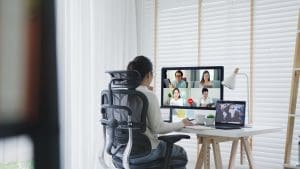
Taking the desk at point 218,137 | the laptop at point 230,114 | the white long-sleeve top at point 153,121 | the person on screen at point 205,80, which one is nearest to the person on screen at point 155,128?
the white long-sleeve top at point 153,121

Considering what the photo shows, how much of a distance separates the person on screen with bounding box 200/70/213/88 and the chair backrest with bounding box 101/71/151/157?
66 centimetres

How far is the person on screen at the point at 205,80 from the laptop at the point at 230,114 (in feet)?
0.52

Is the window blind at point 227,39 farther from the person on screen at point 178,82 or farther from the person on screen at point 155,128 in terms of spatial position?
the person on screen at point 155,128

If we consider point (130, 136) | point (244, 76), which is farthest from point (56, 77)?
point (244, 76)

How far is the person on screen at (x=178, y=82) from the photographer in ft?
9.06

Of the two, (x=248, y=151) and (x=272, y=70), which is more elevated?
(x=272, y=70)

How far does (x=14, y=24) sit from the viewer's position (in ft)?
2.99

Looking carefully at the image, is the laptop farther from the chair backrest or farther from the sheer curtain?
the sheer curtain

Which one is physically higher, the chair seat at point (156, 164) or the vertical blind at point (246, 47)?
the vertical blind at point (246, 47)

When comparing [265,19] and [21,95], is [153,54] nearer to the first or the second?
[265,19]

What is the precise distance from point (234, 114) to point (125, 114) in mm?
781

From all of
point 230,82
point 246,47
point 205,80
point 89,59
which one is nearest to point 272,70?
point 246,47

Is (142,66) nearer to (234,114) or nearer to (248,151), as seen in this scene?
(234,114)

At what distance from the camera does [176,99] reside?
2.78m
